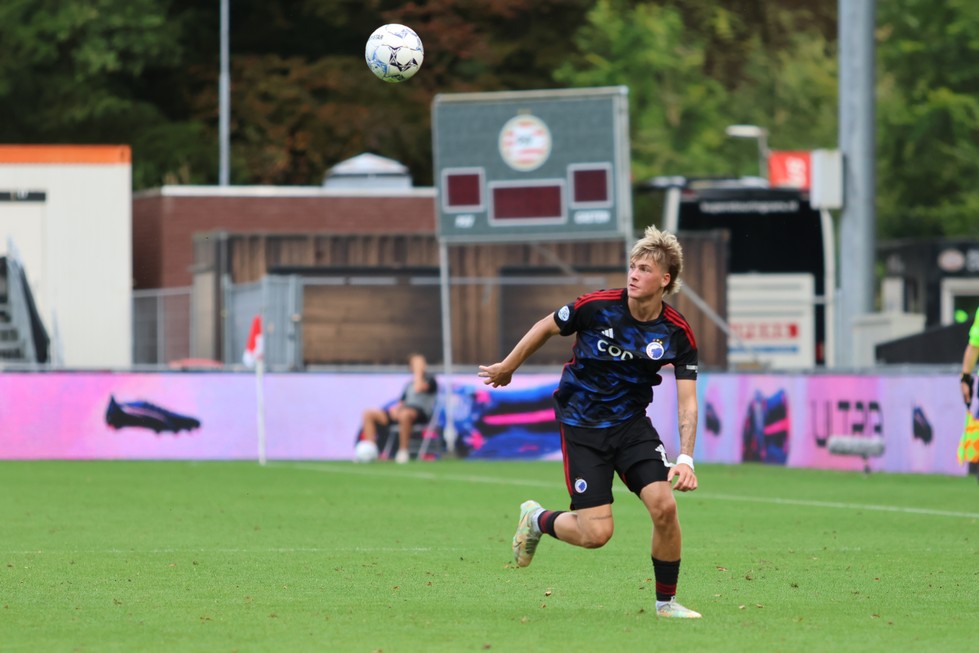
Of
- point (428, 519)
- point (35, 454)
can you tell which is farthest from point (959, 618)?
point (35, 454)

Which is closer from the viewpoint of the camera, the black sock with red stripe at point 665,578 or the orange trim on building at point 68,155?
the black sock with red stripe at point 665,578

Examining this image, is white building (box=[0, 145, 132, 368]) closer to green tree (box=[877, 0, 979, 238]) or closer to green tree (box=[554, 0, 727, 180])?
green tree (box=[554, 0, 727, 180])

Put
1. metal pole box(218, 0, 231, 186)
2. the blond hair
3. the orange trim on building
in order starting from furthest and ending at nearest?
metal pole box(218, 0, 231, 186), the orange trim on building, the blond hair

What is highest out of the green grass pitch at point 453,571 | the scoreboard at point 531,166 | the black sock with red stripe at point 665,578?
the scoreboard at point 531,166

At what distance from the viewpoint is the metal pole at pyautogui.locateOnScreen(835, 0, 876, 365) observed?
92.4ft

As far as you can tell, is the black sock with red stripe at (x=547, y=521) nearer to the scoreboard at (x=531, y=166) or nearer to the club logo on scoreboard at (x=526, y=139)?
the scoreboard at (x=531, y=166)

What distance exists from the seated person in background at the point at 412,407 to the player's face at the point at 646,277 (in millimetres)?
16306

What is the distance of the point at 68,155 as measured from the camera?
3212 cm

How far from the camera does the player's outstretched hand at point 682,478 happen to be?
30.1 ft

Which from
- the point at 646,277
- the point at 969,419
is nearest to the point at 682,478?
the point at 646,277

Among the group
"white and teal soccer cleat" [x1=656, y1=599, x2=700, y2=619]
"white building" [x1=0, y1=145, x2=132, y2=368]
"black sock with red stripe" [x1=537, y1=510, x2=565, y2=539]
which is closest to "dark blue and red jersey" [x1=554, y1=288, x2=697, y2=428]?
"black sock with red stripe" [x1=537, y1=510, x2=565, y2=539]

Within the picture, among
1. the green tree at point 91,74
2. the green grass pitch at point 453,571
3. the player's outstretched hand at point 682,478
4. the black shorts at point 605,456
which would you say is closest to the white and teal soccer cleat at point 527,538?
the green grass pitch at point 453,571

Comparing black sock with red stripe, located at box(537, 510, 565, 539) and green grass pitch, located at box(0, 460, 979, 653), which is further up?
black sock with red stripe, located at box(537, 510, 565, 539)

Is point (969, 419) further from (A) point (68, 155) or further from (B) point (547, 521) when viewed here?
(A) point (68, 155)
